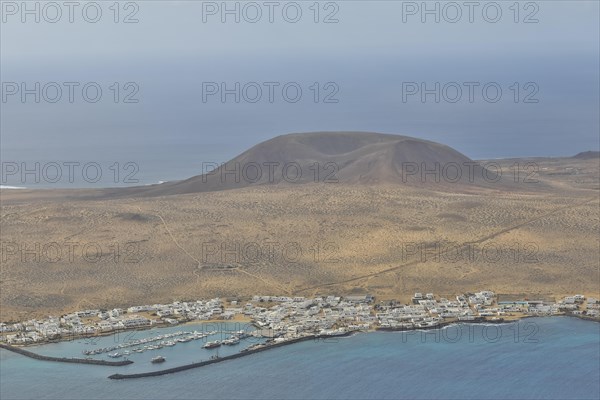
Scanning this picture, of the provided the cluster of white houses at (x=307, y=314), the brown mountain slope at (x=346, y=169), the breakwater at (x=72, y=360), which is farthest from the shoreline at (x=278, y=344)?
the brown mountain slope at (x=346, y=169)

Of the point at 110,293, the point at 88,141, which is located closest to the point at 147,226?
the point at 110,293

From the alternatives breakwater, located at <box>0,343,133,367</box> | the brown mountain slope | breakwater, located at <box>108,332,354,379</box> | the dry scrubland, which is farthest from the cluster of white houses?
the brown mountain slope

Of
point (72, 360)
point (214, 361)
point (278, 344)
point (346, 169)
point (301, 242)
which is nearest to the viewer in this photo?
point (214, 361)

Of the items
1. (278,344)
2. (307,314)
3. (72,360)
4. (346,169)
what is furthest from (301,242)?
(346,169)

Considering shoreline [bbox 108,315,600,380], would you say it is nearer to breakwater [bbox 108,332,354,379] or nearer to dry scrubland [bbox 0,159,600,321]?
breakwater [bbox 108,332,354,379]

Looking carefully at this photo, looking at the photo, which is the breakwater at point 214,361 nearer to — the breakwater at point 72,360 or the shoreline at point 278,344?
the shoreline at point 278,344

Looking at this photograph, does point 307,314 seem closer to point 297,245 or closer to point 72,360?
point 72,360
